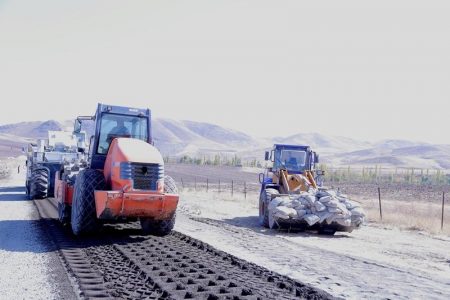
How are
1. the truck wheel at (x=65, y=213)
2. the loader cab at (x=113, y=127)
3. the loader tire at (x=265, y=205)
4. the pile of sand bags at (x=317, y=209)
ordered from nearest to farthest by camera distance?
1. the loader cab at (x=113, y=127)
2. the truck wheel at (x=65, y=213)
3. the pile of sand bags at (x=317, y=209)
4. the loader tire at (x=265, y=205)

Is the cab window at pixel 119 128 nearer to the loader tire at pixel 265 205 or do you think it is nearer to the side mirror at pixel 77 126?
the side mirror at pixel 77 126

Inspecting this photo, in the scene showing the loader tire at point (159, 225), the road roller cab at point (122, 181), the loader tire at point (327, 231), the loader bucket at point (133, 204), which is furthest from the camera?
the loader tire at point (327, 231)

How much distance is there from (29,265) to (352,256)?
22.8 feet

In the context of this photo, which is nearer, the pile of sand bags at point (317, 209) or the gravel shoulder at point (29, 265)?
the gravel shoulder at point (29, 265)

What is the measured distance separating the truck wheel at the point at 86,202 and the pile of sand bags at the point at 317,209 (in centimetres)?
611

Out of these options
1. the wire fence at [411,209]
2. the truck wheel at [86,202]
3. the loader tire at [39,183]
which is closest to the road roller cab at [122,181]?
the truck wheel at [86,202]

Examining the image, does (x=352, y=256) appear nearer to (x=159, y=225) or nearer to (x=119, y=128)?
(x=159, y=225)

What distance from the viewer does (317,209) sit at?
16297 mm

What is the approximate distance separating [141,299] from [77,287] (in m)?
1.26

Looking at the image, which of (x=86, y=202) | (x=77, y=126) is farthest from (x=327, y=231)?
(x=77, y=126)

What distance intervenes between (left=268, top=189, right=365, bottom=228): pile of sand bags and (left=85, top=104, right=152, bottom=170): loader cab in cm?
Answer: 491

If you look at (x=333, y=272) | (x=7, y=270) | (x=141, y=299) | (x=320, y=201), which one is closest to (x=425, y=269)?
(x=333, y=272)

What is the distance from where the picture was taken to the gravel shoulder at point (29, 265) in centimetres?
778

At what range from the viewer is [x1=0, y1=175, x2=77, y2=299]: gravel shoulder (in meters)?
7.78
